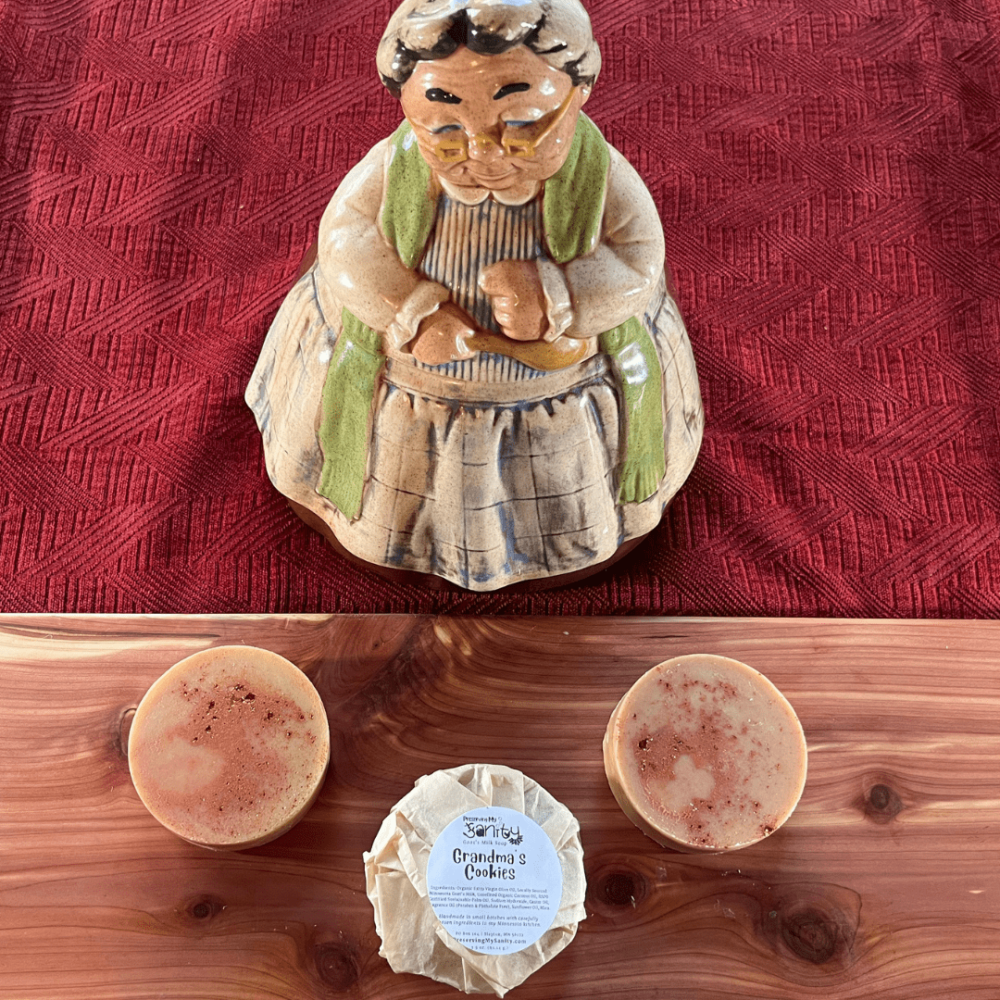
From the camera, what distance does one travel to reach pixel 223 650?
0.87 metres

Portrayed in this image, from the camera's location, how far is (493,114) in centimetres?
65

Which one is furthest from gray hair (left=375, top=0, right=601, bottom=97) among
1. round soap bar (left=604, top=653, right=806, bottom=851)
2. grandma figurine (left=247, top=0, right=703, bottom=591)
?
round soap bar (left=604, top=653, right=806, bottom=851)

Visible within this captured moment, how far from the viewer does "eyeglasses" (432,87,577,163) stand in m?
0.66

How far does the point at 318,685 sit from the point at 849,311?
2.43 ft

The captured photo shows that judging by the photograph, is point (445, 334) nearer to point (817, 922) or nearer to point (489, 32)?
point (489, 32)

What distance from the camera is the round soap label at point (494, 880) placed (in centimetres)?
79

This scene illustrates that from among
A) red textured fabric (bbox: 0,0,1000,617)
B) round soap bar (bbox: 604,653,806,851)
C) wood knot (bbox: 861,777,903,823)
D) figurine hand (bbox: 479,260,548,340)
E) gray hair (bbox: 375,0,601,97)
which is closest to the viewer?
gray hair (bbox: 375,0,601,97)

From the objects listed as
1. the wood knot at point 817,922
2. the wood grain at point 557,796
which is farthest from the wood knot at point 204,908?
the wood knot at point 817,922

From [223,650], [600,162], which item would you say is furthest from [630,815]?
[600,162]

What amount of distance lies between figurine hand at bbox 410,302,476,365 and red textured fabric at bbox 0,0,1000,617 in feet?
1.22

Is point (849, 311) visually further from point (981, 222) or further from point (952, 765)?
point (952, 765)

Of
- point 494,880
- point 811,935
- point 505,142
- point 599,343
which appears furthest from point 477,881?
point 505,142

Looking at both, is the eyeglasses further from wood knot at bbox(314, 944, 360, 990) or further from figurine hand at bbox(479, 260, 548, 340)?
wood knot at bbox(314, 944, 360, 990)

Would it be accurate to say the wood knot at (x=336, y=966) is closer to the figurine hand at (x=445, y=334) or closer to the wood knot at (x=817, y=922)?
the wood knot at (x=817, y=922)
